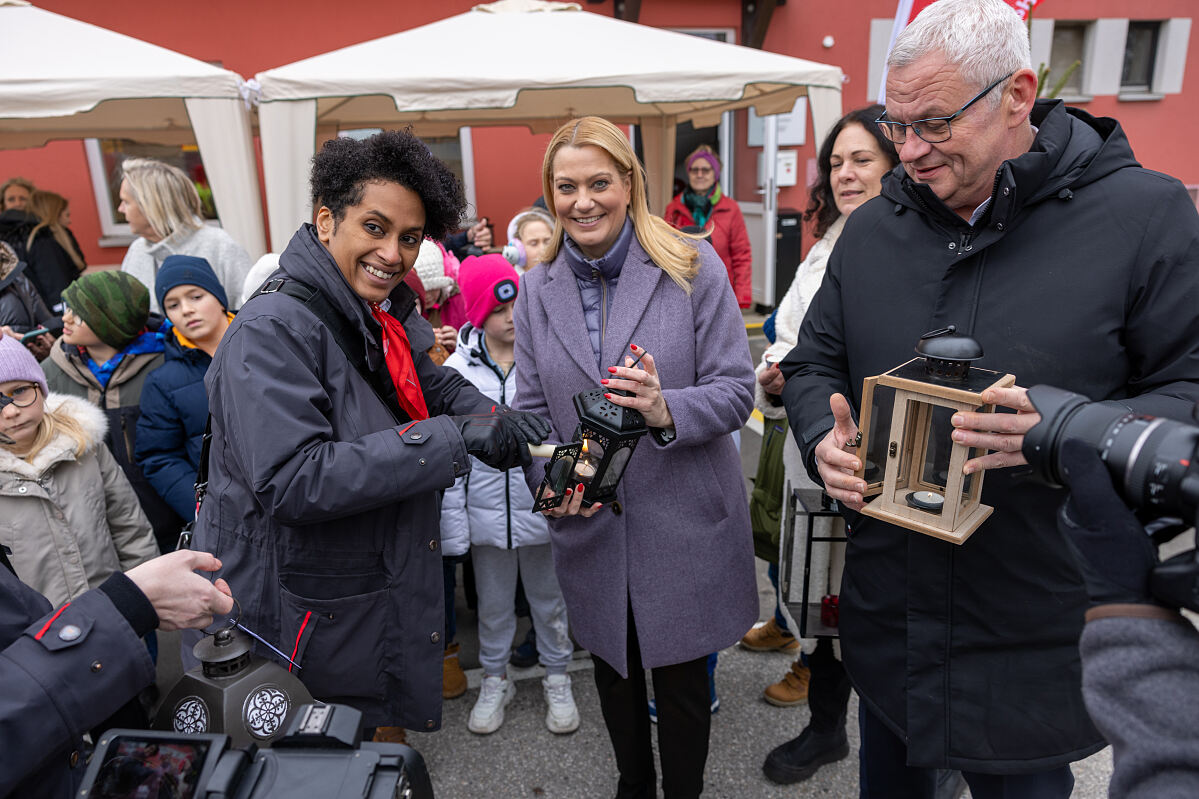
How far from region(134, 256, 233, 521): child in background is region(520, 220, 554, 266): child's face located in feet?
6.39

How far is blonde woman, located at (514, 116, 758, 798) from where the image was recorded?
6.86 ft

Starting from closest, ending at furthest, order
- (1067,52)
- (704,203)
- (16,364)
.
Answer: (16,364) → (704,203) → (1067,52)

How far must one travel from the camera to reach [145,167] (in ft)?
14.5

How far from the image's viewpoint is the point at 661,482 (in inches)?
83.3

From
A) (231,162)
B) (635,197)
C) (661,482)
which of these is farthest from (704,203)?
(661,482)

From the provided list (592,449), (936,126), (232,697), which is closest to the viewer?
(232,697)

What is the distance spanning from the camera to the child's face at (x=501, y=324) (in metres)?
2.98

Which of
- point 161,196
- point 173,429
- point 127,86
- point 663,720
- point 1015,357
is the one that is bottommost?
point 663,720

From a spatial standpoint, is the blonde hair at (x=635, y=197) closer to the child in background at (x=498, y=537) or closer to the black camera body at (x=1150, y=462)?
the child in background at (x=498, y=537)

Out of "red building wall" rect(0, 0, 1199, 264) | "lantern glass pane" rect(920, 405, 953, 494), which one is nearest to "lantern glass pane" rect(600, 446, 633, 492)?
"lantern glass pane" rect(920, 405, 953, 494)

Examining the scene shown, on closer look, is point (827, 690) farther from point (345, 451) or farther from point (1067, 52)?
point (1067, 52)

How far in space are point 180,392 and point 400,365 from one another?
1.45 metres

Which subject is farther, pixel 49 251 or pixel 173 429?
pixel 49 251

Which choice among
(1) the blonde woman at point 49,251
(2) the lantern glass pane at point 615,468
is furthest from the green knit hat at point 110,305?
(1) the blonde woman at point 49,251
